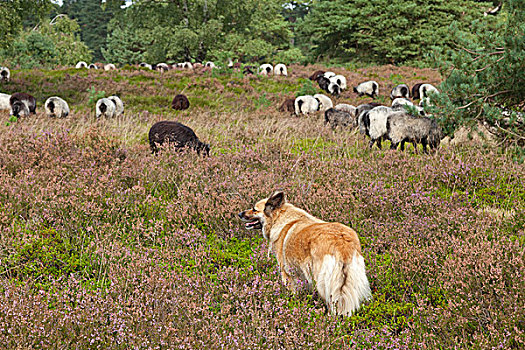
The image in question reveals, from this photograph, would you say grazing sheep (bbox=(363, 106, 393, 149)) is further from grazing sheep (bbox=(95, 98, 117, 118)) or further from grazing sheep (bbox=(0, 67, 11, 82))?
grazing sheep (bbox=(0, 67, 11, 82))

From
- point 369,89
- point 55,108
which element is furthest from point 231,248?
point 369,89

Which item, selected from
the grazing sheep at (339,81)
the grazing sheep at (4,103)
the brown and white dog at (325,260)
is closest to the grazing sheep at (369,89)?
the grazing sheep at (339,81)

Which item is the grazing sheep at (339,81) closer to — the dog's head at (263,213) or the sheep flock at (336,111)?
the sheep flock at (336,111)

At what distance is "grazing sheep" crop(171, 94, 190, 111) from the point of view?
57.7ft

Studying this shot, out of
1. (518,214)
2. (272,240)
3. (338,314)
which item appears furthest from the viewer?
(518,214)

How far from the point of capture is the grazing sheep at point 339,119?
13.3 meters

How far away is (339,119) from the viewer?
530 inches

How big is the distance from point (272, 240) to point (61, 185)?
3727 millimetres

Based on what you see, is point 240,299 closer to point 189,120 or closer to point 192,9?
point 189,120

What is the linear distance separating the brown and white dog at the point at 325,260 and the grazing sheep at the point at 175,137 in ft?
16.0

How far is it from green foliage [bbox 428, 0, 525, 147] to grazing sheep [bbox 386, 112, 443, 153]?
1.67 meters

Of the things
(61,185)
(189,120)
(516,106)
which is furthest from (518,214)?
(189,120)

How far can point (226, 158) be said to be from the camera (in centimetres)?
765

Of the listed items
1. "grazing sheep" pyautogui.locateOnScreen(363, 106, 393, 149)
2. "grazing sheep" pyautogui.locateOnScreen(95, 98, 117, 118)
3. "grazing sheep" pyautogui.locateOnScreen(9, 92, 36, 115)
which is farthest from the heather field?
"grazing sheep" pyautogui.locateOnScreen(9, 92, 36, 115)
